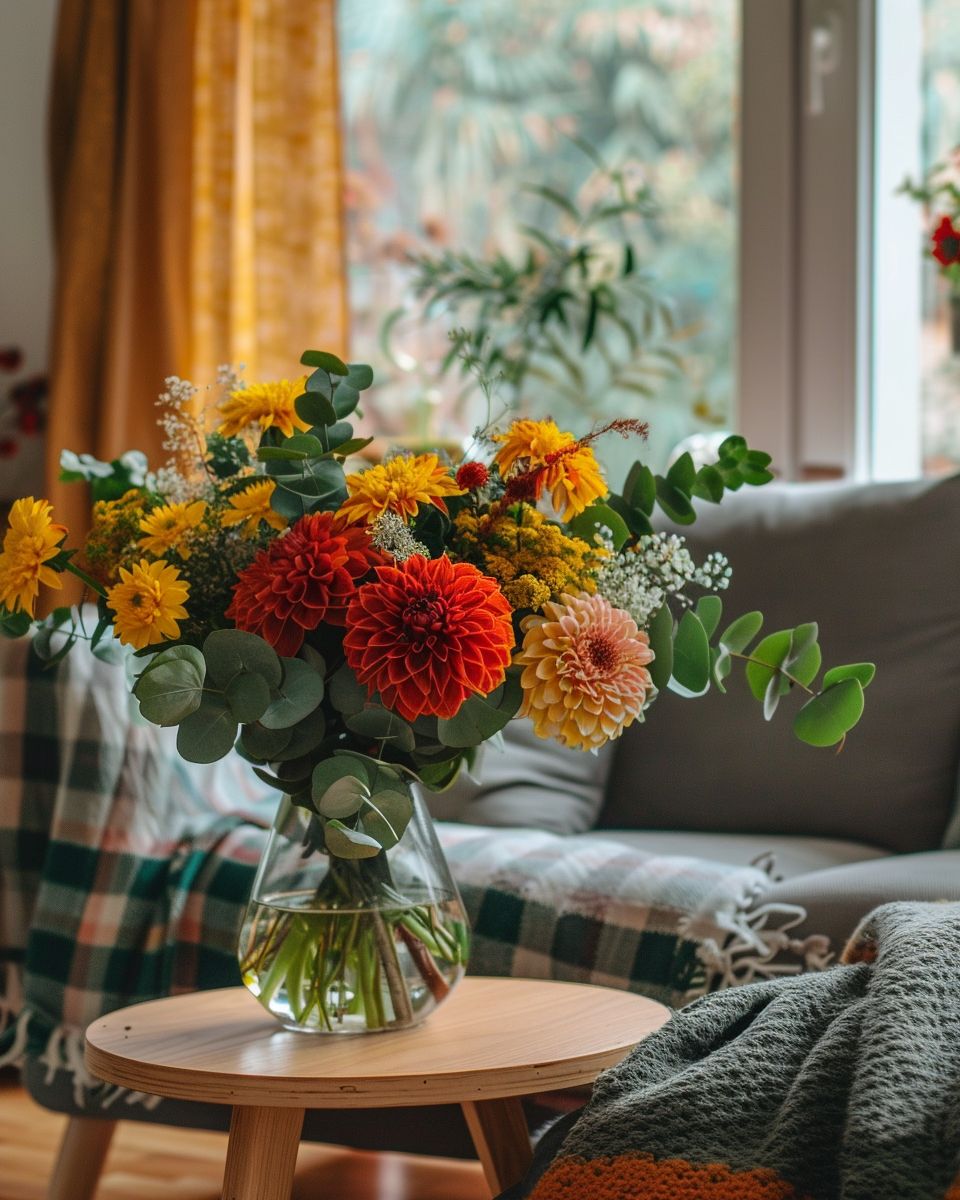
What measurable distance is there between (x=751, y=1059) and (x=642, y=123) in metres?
2.41

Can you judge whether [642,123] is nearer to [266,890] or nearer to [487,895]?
[487,895]

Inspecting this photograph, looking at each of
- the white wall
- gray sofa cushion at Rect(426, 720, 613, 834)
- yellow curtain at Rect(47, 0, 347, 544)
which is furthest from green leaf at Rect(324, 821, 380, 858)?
the white wall

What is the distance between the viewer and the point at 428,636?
2.96 ft

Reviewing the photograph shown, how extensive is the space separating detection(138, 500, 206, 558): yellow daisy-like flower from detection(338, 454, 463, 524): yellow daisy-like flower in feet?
0.36

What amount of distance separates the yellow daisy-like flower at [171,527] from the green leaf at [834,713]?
45 cm

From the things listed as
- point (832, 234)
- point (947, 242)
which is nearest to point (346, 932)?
point (947, 242)

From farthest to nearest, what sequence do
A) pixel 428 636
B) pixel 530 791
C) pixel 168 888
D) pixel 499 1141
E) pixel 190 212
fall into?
pixel 190 212 < pixel 530 791 < pixel 168 888 < pixel 499 1141 < pixel 428 636

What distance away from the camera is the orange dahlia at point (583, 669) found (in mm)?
963

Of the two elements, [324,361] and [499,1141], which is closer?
[324,361]

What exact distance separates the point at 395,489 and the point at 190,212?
217 cm

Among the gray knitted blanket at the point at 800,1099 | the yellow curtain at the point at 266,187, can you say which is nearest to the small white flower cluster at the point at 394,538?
the gray knitted blanket at the point at 800,1099

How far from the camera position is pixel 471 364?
1.03 m

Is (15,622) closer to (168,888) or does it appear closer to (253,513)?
(253,513)

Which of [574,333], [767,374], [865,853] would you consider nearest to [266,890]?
[865,853]
